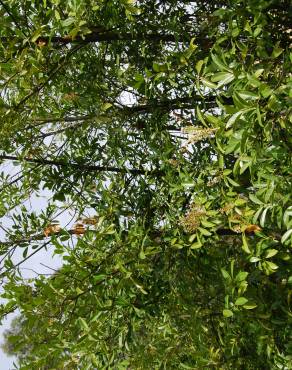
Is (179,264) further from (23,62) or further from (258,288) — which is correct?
(23,62)

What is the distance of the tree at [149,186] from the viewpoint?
3041mm

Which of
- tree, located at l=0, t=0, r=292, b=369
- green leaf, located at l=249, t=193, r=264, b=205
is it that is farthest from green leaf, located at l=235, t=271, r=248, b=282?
green leaf, located at l=249, t=193, r=264, b=205

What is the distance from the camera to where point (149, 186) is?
4.21 meters

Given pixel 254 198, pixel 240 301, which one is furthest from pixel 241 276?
pixel 254 198

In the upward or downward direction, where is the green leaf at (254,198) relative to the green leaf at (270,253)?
upward

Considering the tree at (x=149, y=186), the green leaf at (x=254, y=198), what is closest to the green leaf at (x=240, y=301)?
the tree at (x=149, y=186)

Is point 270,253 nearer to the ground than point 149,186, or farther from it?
nearer to the ground

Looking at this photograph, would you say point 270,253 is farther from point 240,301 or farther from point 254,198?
point 254,198

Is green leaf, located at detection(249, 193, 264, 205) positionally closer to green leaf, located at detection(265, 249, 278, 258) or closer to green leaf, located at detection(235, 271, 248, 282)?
green leaf, located at detection(265, 249, 278, 258)

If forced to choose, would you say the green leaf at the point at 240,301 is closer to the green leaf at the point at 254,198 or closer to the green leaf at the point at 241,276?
the green leaf at the point at 241,276

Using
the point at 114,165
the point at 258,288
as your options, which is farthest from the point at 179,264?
the point at 114,165

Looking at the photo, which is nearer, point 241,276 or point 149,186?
point 241,276

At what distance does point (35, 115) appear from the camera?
4.68 m

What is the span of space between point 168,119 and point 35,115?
1.15 m
